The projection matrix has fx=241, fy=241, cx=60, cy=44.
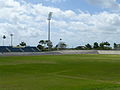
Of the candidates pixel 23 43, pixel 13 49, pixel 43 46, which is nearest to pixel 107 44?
pixel 43 46

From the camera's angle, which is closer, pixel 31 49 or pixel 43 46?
pixel 31 49

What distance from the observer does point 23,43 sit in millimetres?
174375

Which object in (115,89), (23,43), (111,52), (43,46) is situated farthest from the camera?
(23,43)

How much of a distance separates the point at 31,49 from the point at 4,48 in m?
15.1

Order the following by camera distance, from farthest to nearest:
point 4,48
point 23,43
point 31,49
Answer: point 23,43 < point 31,49 < point 4,48

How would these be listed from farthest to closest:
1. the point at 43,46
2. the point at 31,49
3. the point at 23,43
A: the point at 23,43, the point at 43,46, the point at 31,49

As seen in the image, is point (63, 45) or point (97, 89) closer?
point (97, 89)

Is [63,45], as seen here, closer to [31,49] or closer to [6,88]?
[31,49]

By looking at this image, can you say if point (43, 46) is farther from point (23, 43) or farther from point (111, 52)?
point (111, 52)

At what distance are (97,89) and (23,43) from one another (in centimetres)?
16308

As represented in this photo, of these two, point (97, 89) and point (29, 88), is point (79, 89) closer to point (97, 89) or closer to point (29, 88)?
point (97, 89)

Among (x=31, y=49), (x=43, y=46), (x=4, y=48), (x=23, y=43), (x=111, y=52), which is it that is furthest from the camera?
(x=23, y=43)

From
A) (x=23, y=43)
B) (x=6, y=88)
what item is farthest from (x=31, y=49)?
(x=6, y=88)

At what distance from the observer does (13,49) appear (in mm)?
123000
